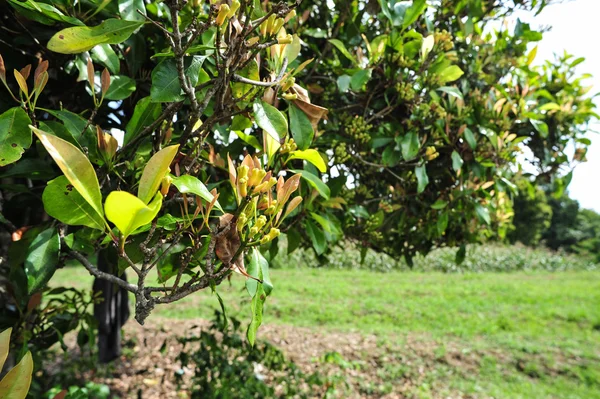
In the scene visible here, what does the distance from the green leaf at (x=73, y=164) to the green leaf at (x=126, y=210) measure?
0.10ft

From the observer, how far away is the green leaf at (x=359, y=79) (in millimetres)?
1443

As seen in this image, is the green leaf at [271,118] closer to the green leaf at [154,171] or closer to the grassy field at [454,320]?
the green leaf at [154,171]

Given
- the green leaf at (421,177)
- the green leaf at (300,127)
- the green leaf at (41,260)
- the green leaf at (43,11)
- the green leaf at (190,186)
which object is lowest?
the green leaf at (41,260)

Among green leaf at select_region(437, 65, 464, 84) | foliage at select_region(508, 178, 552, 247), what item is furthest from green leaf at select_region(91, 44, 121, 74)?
foliage at select_region(508, 178, 552, 247)

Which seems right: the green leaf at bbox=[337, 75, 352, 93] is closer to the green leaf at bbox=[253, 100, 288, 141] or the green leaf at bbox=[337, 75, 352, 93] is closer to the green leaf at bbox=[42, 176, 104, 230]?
the green leaf at bbox=[253, 100, 288, 141]

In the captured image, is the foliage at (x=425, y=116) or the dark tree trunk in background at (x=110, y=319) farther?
the dark tree trunk in background at (x=110, y=319)

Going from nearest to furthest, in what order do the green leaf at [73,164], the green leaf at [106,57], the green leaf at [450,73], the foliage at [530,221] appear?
1. the green leaf at [73,164]
2. the green leaf at [106,57]
3. the green leaf at [450,73]
4. the foliage at [530,221]

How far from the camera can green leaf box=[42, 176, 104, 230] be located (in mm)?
625

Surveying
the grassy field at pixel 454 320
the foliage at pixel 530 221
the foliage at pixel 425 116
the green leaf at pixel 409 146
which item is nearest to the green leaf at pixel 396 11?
the foliage at pixel 425 116

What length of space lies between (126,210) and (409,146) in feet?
4.26

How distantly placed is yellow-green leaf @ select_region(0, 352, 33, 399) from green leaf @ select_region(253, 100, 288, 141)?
48 cm

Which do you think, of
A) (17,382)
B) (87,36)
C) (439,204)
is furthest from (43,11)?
(439,204)

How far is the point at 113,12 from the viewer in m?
1.01

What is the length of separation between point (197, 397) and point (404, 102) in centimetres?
213
